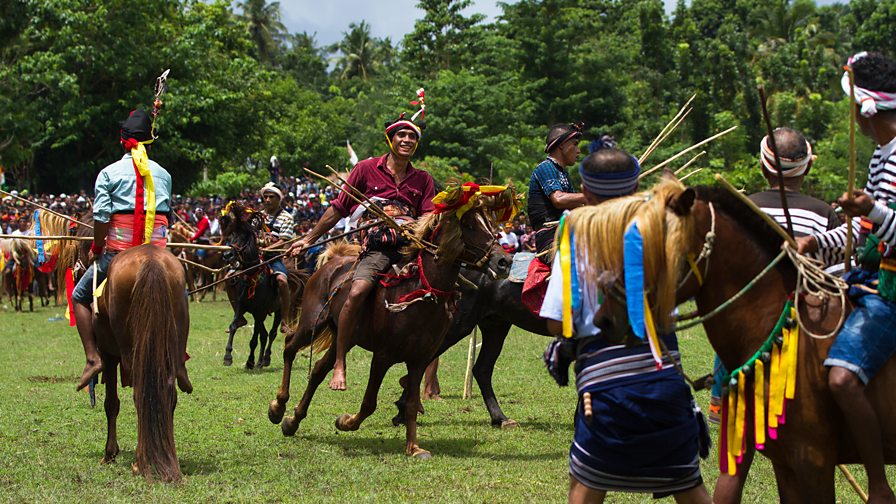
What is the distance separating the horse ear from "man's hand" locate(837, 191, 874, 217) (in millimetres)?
667

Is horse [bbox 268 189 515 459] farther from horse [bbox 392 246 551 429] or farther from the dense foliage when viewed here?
the dense foliage

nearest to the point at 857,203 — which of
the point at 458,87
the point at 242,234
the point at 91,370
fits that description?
the point at 91,370

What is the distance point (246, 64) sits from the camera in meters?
45.4

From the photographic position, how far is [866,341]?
176 inches

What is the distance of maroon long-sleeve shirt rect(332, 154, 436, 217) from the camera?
9.08 metres

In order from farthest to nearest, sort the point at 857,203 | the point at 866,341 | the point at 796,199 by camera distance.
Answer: the point at 796,199, the point at 866,341, the point at 857,203

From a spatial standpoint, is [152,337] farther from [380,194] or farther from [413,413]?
[380,194]

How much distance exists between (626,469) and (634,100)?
44255 millimetres

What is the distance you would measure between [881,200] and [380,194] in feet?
16.7

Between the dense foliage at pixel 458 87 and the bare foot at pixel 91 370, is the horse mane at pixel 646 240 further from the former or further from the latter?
the dense foliage at pixel 458 87

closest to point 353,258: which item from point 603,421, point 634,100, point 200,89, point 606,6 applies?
point 603,421

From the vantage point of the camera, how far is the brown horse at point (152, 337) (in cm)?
739

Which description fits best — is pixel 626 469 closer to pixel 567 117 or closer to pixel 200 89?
pixel 200 89

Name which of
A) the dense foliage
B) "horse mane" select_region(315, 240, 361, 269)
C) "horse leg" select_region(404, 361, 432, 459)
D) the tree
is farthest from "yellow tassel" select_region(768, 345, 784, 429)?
the tree
